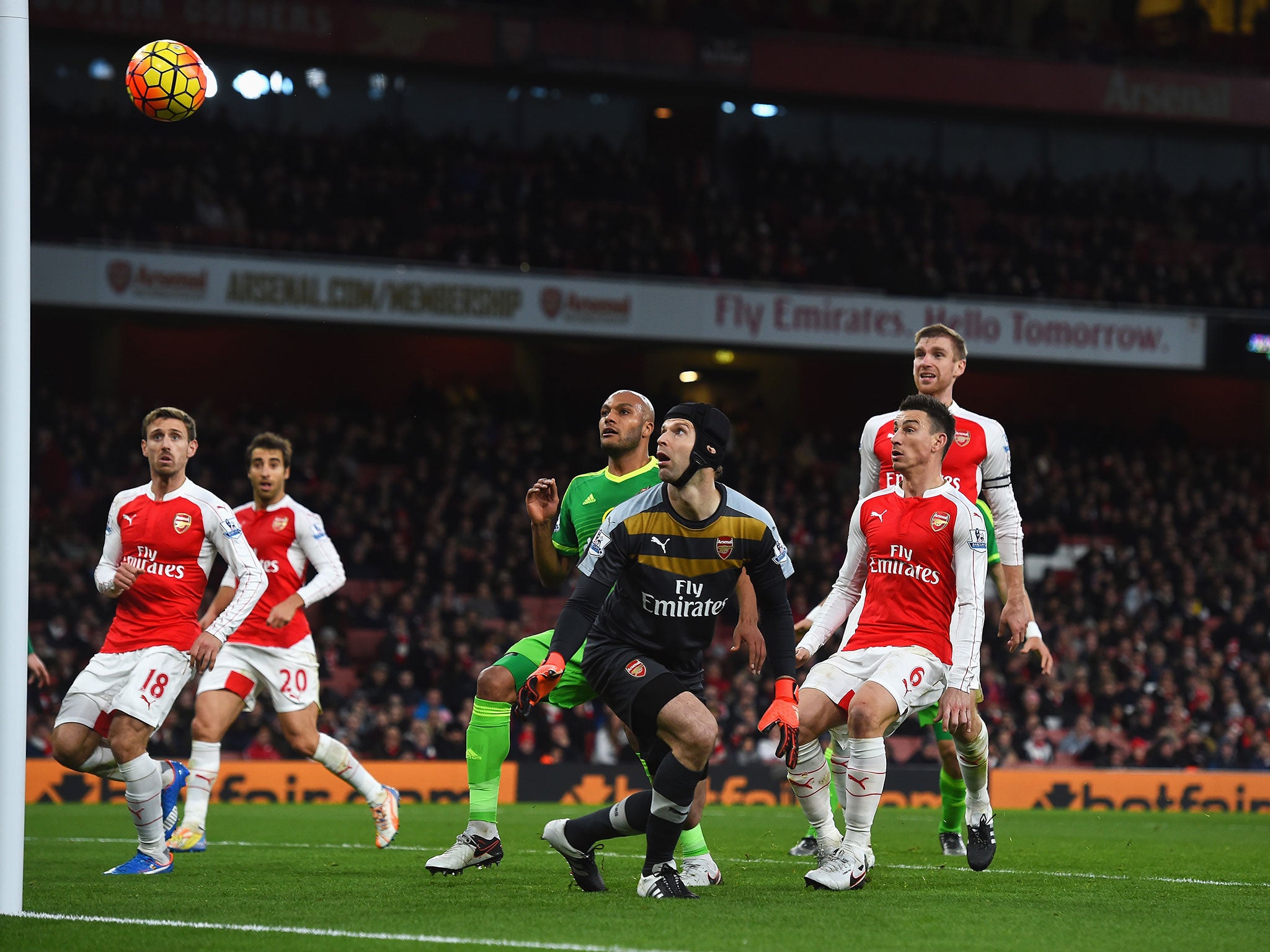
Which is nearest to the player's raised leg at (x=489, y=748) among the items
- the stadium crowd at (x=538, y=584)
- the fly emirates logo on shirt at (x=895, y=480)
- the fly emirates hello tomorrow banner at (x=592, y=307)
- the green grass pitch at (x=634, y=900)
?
the green grass pitch at (x=634, y=900)

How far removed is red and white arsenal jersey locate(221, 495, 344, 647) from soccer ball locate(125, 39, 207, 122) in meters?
2.73

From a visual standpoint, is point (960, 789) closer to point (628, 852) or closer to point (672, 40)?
point (628, 852)

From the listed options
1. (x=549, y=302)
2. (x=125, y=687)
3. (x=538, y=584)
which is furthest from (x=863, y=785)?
(x=549, y=302)

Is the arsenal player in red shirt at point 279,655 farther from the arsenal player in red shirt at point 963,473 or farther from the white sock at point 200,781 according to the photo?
the arsenal player in red shirt at point 963,473

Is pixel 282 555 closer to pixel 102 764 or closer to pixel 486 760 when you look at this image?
pixel 102 764

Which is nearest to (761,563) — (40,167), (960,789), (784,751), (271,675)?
(784,751)

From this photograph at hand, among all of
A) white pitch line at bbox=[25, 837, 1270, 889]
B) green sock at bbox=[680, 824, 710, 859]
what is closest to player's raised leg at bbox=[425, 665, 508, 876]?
green sock at bbox=[680, 824, 710, 859]

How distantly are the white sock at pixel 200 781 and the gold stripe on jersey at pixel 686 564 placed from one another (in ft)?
→ 14.1

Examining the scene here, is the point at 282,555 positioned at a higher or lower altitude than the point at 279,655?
higher

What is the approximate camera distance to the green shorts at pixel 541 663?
7.89m

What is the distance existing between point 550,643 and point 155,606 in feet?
7.67

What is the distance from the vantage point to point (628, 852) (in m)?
9.59

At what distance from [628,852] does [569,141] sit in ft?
69.3

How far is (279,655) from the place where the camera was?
10.4 meters
